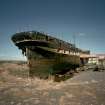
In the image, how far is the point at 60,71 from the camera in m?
23.4

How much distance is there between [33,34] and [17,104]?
13679mm

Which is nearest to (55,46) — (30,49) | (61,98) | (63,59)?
(63,59)

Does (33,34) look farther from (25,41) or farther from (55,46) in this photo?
(55,46)

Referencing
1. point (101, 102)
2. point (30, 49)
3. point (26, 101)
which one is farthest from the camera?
point (30, 49)

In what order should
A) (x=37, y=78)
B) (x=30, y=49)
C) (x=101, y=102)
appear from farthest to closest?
(x=30, y=49), (x=37, y=78), (x=101, y=102)

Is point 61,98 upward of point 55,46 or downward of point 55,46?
downward

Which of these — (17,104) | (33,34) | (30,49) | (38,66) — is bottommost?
(17,104)

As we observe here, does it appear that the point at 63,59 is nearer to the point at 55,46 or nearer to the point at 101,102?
the point at 55,46

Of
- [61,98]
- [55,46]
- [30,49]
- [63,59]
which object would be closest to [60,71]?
[63,59]

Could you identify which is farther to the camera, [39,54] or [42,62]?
[39,54]

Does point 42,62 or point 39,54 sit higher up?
point 39,54

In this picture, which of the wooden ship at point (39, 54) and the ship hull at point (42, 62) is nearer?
the ship hull at point (42, 62)

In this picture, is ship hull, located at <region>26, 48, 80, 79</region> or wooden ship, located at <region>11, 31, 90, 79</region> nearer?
ship hull, located at <region>26, 48, 80, 79</region>

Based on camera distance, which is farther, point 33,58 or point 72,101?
point 33,58
